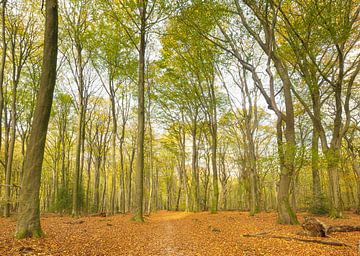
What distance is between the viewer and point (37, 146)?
7008 mm

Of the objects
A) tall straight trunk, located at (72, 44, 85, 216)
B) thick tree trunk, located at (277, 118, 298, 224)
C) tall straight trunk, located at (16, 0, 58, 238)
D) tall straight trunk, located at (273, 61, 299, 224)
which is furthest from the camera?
tall straight trunk, located at (72, 44, 85, 216)

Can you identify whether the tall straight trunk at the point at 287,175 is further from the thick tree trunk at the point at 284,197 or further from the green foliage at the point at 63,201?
the green foliage at the point at 63,201

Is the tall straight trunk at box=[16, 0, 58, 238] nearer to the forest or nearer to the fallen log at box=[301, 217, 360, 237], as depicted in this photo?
the forest

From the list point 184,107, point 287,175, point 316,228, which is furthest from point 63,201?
point 316,228

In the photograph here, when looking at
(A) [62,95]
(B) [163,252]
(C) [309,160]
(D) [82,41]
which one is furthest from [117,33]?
(B) [163,252]

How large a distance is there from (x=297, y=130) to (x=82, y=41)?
2531 centimetres

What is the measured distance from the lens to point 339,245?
667cm

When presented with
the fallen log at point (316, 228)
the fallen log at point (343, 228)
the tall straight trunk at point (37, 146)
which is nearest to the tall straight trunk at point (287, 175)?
the fallen log at point (343, 228)

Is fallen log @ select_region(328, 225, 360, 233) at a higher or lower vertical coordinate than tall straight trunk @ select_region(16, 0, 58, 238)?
lower

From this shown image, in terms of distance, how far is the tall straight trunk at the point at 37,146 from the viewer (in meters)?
6.56

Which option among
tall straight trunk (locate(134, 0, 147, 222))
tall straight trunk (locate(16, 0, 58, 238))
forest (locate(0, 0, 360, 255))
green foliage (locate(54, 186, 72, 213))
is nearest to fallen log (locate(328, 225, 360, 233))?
forest (locate(0, 0, 360, 255))

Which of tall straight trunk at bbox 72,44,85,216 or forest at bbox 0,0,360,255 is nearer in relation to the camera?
forest at bbox 0,0,360,255

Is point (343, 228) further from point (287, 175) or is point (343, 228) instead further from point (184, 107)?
point (184, 107)

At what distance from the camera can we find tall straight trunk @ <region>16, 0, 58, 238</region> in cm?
656
